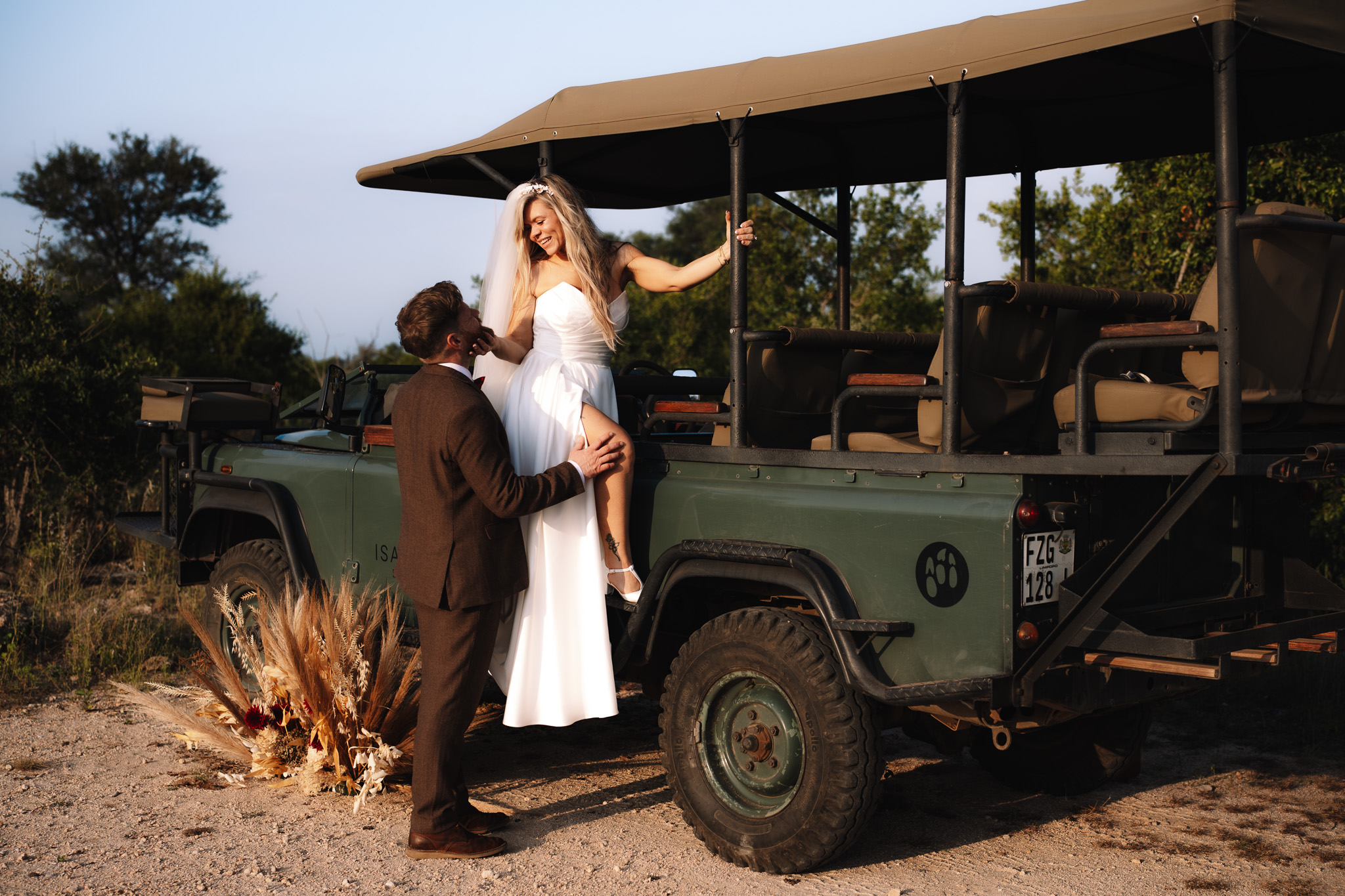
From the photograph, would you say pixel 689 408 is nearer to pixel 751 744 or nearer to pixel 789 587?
pixel 789 587

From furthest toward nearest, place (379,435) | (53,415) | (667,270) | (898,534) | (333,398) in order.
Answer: (53,415)
(333,398)
(379,435)
(667,270)
(898,534)

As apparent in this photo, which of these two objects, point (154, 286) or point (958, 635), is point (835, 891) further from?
point (154, 286)

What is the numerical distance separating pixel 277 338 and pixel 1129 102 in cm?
1623

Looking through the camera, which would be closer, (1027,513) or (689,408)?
(1027,513)

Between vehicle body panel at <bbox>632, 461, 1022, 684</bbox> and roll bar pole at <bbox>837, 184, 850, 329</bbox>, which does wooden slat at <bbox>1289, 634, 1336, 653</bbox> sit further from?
roll bar pole at <bbox>837, 184, 850, 329</bbox>

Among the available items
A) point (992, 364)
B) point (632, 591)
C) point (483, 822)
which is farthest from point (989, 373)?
point (483, 822)

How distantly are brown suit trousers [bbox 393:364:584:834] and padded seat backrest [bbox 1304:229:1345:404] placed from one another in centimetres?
246

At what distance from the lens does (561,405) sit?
464 cm

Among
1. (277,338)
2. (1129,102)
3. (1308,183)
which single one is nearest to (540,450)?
(1129,102)

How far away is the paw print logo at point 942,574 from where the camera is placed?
360cm

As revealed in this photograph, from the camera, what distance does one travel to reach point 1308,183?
26.4 feet

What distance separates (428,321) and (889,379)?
161 cm

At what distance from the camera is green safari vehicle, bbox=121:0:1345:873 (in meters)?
3.56

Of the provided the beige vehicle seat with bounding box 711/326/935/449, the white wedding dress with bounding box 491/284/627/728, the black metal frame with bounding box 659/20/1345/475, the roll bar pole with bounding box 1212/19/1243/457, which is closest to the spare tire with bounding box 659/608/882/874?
the white wedding dress with bounding box 491/284/627/728
